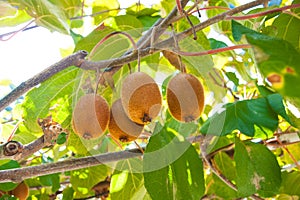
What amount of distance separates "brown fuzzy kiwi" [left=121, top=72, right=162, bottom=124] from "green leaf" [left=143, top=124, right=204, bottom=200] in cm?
15

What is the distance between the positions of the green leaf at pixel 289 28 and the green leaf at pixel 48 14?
2.21 ft

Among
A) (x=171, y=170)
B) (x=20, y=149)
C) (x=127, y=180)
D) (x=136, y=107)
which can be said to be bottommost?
(x=127, y=180)

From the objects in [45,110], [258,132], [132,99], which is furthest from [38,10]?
[258,132]

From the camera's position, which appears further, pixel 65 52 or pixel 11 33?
pixel 65 52

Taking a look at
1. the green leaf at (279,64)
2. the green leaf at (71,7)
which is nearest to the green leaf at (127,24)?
the green leaf at (71,7)

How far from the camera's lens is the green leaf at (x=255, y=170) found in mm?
1176

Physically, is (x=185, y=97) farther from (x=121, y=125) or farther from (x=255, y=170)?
(x=255, y=170)

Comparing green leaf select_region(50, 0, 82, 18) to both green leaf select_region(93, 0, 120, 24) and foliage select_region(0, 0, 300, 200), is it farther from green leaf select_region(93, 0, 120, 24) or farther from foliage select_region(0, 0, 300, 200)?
green leaf select_region(93, 0, 120, 24)

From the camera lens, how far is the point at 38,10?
143cm

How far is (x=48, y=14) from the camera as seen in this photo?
4.74ft

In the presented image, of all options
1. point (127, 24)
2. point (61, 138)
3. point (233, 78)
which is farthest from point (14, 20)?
point (233, 78)

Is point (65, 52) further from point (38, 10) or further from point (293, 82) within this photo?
point (293, 82)

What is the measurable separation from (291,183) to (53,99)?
32.5 inches

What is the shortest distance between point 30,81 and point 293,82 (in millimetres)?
718
